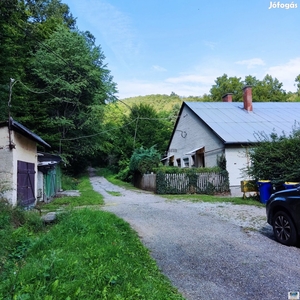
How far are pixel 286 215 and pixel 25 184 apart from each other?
935cm

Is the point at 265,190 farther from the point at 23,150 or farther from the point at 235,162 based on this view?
the point at 23,150

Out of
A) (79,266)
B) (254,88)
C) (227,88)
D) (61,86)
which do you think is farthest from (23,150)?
(254,88)

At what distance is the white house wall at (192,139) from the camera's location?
17250 millimetres

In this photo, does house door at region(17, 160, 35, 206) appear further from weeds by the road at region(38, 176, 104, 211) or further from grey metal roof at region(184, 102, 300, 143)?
grey metal roof at region(184, 102, 300, 143)

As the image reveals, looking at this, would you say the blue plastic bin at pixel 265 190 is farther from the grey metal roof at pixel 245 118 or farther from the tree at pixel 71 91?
the tree at pixel 71 91

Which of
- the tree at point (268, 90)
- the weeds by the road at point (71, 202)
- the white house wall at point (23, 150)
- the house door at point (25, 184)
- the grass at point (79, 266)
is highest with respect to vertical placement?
the tree at point (268, 90)

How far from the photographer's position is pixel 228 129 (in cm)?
1722

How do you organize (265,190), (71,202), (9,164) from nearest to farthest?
(9,164), (265,190), (71,202)

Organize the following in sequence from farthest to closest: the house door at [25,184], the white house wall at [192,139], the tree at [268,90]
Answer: the tree at [268,90], the white house wall at [192,139], the house door at [25,184]

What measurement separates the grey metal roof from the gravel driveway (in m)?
9.69

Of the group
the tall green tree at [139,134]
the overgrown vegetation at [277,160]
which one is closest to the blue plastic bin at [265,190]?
the overgrown vegetation at [277,160]

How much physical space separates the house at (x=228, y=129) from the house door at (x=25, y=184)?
426 inches

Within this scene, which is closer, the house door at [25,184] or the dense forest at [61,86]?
the house door at [25,184]

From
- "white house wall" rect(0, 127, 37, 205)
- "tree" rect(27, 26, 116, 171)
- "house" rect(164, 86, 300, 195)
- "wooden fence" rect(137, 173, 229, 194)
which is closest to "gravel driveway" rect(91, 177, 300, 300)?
"white house wall" rect(0, 127, 37, 205)
